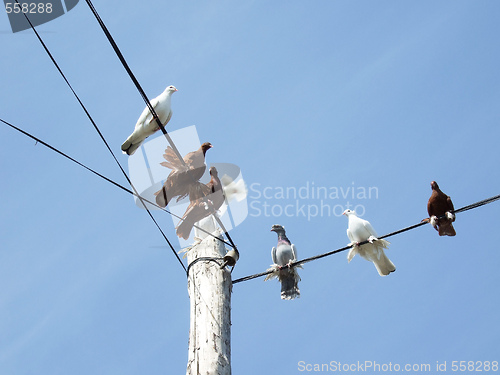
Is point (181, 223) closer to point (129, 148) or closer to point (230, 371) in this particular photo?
point (129, 148)

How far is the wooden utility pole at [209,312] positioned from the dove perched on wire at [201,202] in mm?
389

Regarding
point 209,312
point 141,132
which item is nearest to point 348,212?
point 141,132

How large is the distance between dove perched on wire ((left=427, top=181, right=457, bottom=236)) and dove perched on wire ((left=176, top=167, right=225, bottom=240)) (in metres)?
2.00

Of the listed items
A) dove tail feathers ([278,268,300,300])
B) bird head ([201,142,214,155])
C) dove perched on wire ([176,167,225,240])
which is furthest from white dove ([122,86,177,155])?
dove tail feathers ([278,268,300,300])

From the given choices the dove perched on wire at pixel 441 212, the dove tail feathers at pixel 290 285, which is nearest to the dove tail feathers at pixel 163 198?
the dove tail feathers at pixel 290 285

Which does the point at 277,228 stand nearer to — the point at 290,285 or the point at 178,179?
the point at 290,285

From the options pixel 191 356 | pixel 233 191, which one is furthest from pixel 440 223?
pixel 191 356

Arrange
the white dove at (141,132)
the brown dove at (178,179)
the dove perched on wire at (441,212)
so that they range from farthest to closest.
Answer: the white dove at (141,132)
the brown dove at (178,179)
the dove perched on wire at (441,212)

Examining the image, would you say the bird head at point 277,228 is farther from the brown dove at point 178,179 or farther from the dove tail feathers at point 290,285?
the brown dove at point 178,179

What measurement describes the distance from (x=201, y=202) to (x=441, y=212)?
2274 millimetres

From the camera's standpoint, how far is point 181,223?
564cm

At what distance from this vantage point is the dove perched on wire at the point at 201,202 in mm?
5609

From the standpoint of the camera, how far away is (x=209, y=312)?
443 cm

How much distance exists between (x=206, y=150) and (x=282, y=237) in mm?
2176
